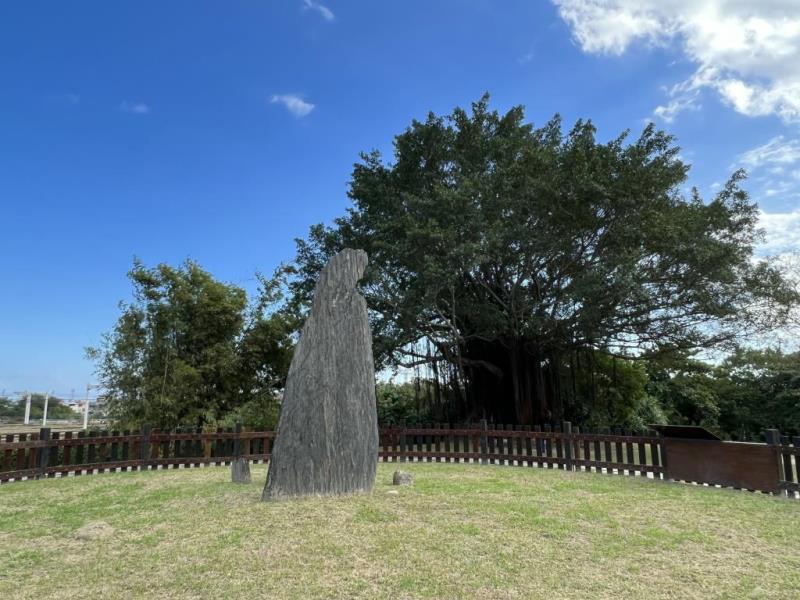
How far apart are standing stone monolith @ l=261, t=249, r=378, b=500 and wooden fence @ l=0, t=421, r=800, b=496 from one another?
396 cm

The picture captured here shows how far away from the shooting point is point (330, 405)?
18.0ft

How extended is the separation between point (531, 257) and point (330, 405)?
8.33 meters

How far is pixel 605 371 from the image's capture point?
16.9 metres

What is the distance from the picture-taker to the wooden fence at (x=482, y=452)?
20.3 feet

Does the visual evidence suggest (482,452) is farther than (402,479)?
Yes

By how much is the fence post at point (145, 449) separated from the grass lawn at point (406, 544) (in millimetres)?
2484

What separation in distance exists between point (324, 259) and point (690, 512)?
11.9 meters

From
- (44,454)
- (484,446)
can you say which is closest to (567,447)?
(484,446)

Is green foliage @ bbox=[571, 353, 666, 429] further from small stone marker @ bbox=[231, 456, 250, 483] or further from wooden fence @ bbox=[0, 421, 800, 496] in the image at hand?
small stone marker @ bbox=[231, 456, 250, 483]

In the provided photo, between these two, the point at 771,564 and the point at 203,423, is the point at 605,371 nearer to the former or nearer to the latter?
the point at 203,423

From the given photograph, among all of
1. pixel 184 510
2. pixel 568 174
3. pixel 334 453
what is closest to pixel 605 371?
pixel 568 174

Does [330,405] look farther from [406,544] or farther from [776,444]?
[776,444]

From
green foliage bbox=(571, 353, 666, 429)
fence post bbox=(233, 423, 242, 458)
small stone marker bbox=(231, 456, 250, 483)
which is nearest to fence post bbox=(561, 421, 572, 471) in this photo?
small stone marker bbox=(231, 456, 250, 483)

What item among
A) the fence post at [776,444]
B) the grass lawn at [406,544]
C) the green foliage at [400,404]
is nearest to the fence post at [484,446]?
the grass lawn at [406,544]
